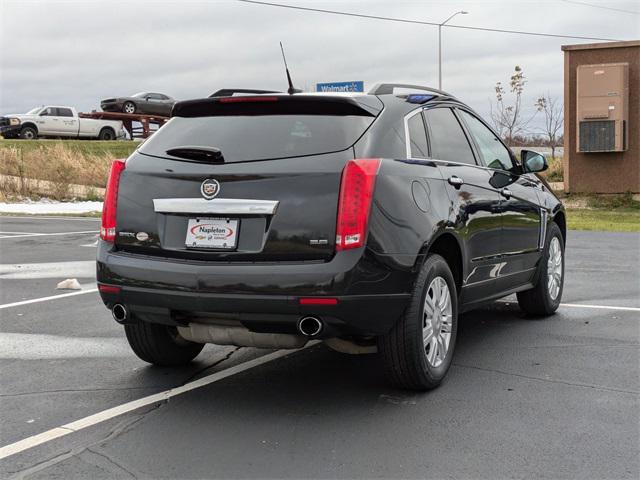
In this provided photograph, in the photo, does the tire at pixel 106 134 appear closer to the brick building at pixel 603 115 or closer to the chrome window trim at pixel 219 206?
the brick building at pixel 603 115

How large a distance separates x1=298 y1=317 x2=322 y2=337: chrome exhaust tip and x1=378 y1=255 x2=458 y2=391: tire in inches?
19.7

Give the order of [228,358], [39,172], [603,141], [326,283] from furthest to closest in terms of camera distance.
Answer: [39,172], [603,141], [228,358], [326,283]

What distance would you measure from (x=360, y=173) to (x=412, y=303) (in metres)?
0.80

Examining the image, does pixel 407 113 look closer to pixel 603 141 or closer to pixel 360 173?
pixel 360 173

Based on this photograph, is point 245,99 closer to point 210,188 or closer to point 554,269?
point 210,188

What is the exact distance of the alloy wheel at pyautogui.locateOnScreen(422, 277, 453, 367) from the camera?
5012mm

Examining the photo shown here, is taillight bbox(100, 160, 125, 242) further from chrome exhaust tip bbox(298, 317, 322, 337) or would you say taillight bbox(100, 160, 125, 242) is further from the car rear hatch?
Answer: chrome exhaust tip bbox(298, 317, 322, 337)

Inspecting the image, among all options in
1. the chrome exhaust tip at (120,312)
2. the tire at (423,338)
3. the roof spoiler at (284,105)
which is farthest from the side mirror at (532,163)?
the chrome exhaust tip at (120,312)

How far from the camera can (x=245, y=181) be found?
4598 mm

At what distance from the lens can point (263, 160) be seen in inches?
185

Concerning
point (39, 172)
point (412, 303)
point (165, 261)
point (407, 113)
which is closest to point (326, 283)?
point (412, 303)

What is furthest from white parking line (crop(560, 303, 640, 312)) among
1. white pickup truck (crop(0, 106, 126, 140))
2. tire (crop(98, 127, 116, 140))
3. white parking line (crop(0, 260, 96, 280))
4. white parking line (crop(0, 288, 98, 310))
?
tire (crop(98, 127, 116, 140))

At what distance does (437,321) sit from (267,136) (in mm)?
1497

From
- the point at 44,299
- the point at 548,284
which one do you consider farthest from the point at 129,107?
the point at 548,284
